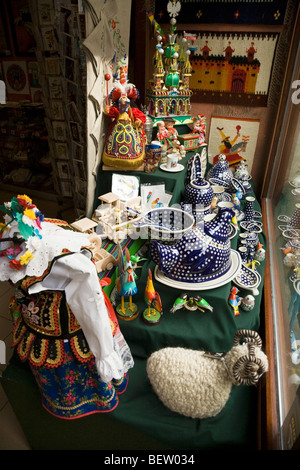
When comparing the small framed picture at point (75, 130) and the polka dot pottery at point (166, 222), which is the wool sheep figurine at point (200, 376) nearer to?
the polka dot pottery at point (166, 222)

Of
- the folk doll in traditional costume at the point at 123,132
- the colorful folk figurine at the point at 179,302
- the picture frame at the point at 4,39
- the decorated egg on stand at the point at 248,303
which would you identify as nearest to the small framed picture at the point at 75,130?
the folk doll in traditional costume at the point at 123,132

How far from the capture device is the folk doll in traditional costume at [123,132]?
1.98 meters

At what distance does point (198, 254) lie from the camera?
132 centimetres

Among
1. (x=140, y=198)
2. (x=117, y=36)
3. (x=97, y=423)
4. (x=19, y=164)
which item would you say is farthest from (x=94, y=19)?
(x=19, y=164)

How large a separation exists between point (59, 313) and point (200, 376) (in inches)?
20.8

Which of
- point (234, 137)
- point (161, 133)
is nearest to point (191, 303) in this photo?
point (161, 133)

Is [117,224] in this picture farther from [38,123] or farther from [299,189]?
[38,123]

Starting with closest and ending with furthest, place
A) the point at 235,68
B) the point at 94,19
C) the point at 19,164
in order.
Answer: the point at 94,19 → the point at 235,68 → the point at 19,164

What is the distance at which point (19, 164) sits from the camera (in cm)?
402

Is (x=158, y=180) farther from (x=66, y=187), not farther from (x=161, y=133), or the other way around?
(x=66, y=187)

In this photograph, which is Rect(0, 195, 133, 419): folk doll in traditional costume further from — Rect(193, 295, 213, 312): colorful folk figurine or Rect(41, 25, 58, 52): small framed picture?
Rect(41, 25, 58, 52): small framed picture

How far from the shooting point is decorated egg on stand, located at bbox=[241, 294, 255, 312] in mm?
1493

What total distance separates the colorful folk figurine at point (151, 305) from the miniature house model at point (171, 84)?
1.52 m

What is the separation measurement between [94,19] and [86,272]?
1.50 meters
